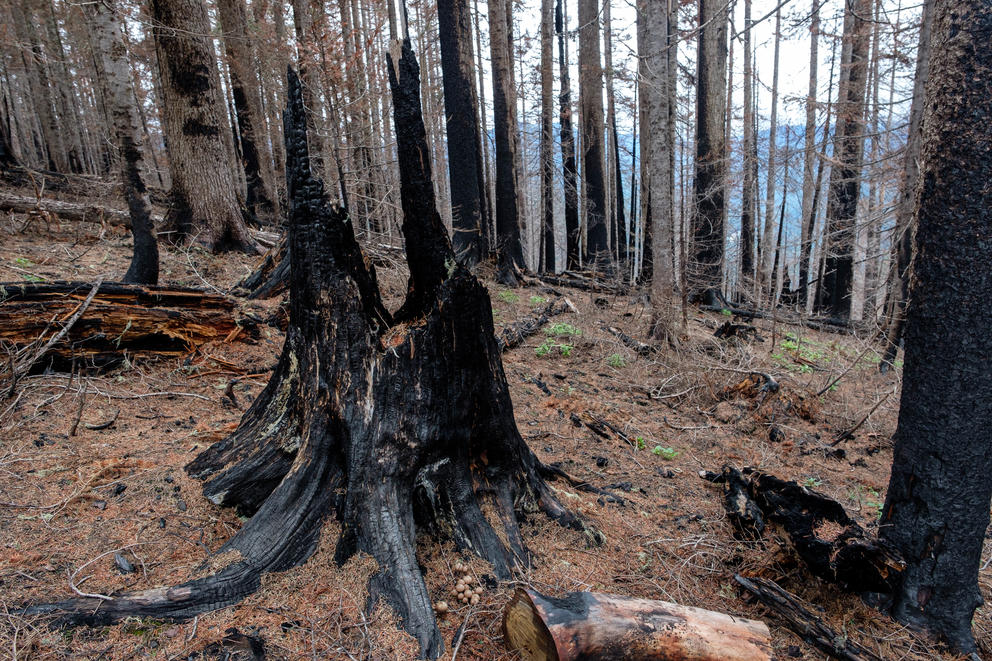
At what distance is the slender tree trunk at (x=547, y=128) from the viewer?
1466cm

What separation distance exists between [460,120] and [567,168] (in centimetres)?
695

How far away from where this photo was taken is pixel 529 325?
890 cm

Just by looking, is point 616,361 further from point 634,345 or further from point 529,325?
point 529,325

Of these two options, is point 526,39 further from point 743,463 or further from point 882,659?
point 882,659

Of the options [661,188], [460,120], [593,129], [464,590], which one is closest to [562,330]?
[661,188]

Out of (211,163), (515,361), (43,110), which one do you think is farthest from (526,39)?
(43,110)

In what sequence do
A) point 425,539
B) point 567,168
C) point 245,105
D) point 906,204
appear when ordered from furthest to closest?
point 567,168, point 245,105, point 906,204, point 425,539

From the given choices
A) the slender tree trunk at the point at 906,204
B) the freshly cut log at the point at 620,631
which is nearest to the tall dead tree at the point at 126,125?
the freshly cut log at the point at 620,631

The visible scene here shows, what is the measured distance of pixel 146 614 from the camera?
228 centimetres

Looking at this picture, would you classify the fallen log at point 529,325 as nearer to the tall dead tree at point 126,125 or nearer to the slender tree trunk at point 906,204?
the tall dead tree at point 126,125

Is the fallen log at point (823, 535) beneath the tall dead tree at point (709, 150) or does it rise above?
beneath

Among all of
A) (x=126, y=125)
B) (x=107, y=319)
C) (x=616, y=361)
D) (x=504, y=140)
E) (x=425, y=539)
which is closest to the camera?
(x=425, y=539)

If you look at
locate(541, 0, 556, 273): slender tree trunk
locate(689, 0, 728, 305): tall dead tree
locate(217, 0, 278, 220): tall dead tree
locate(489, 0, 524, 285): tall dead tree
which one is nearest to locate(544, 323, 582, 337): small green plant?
locate(489, 0, 524, 285): tall dead tree

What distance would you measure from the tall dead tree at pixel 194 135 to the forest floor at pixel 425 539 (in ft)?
3.54
